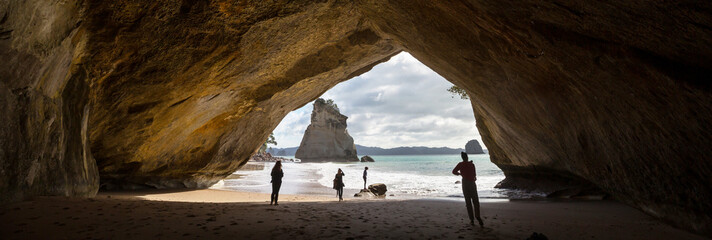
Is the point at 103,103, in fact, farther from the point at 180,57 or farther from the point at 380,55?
the point at 380,55

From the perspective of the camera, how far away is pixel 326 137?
83.6 metres

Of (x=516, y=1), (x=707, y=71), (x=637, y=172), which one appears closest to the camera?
(x=707, y=71)

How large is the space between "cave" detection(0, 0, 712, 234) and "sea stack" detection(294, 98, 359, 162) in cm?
6977

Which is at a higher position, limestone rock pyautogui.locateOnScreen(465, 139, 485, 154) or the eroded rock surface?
limestone rock pyautogui.locateOnScreen(465, 139, 485, 154)

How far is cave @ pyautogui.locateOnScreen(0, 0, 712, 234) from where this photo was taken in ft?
12.7

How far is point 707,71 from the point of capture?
3297 millimetres

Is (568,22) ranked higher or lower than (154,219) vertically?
higher

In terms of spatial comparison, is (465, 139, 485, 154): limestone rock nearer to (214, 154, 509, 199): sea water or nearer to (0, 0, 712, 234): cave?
(214, 154, 509, 199): sea water

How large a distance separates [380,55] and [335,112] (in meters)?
70.0

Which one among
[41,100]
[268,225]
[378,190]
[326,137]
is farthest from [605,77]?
[326,137]

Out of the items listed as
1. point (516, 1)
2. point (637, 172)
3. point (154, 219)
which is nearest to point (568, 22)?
point (516, 1)

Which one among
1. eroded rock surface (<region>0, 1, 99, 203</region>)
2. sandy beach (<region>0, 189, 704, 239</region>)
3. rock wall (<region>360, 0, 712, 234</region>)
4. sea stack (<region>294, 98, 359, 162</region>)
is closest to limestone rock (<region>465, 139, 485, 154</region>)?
sea stack (<region>294, 98, 359, 162</region>)

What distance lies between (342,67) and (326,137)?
2835 inches

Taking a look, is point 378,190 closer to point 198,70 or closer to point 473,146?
point 198,70
